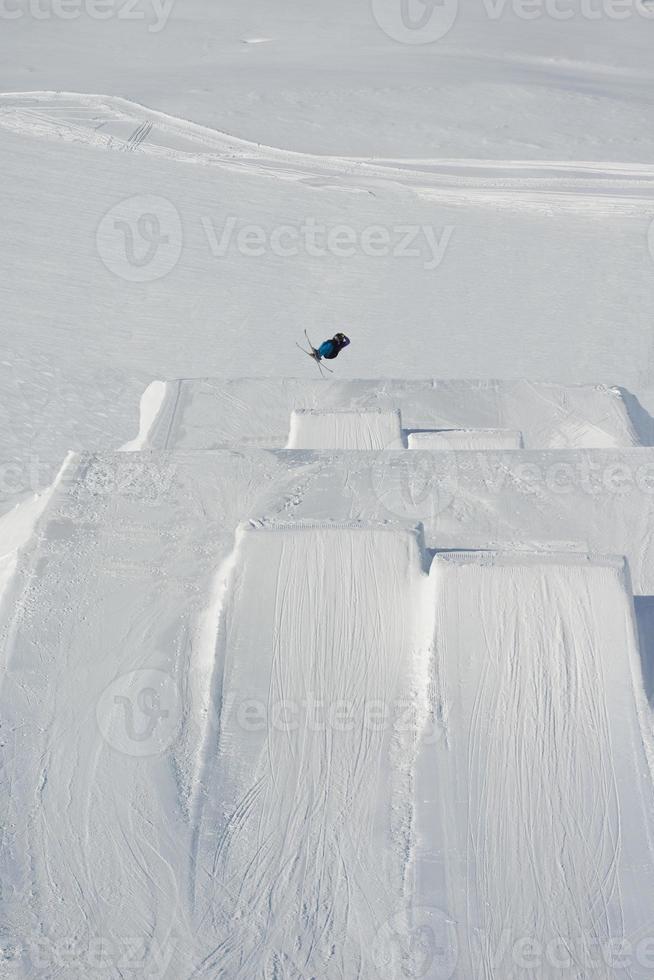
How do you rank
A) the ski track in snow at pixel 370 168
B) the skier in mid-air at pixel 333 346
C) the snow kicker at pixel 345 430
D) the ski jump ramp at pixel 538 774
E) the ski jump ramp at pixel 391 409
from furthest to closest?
the ski track in snow at pixel 370 168, the skier in mid-air at pixel 333 346, the ski jump ramp at pixel 391 409, the snow kicker at pixel 345 430, the ski jump ramp at pixel 538 774

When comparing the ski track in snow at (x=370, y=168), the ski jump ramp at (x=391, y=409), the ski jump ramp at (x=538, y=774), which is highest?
the ski track in snow at (x=370, y=168)

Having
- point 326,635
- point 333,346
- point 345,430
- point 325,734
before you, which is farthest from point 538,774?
point 333,346

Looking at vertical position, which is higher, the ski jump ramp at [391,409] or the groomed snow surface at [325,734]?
the ski jump ramp at [391,409]

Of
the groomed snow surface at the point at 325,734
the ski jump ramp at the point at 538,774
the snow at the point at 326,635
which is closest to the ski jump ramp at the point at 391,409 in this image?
the snow at the point at 326,635

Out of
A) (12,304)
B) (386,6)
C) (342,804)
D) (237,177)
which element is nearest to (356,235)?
(237,177)

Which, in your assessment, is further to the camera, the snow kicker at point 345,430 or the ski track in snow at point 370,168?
the ski track in snow at point 370,168

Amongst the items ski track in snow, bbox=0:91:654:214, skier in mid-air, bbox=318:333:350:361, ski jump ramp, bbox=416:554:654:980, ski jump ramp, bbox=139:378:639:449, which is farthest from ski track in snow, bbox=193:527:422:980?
ski track in snow, bbox=0:91:654:214

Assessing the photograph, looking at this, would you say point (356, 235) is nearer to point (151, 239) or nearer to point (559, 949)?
point (151, 239)

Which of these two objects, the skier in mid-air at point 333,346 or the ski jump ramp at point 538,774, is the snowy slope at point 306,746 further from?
the skier in mid-air at point 333,346

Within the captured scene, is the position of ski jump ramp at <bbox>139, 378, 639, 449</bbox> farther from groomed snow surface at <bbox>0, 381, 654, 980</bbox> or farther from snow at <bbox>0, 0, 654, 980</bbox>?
groomed snow surface at <bbox>0, 381, 654, 980</bbox>
